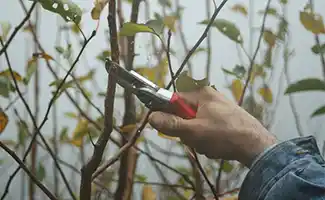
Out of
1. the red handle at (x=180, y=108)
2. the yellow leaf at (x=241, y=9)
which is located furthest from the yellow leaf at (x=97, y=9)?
the yellow leaf at (x=241, y=9)

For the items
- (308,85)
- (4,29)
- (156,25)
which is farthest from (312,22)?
(4,29)

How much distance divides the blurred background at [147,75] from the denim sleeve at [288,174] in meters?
0.28

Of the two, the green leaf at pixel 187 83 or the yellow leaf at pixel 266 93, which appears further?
the yellow leaf at pixel 266 93

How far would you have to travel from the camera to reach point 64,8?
47cm

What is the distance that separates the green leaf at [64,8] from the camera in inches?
18.2

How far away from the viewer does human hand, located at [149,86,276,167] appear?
42 centimetres

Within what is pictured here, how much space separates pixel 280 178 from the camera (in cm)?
39

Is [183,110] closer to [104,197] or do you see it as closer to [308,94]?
Result: [104,197]

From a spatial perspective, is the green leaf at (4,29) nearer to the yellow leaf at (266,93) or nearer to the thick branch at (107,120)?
the thick branch at (107,120)

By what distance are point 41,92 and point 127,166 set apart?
0.44m

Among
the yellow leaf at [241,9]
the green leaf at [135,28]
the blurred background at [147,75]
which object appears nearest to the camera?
the green leaf at [135,28]

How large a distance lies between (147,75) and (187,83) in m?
0.29

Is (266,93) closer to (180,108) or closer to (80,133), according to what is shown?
(80,133)

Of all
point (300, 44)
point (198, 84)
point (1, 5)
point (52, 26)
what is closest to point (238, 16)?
point (300, 44)
